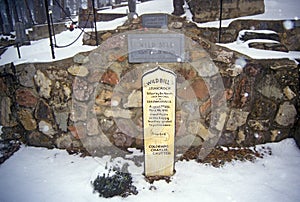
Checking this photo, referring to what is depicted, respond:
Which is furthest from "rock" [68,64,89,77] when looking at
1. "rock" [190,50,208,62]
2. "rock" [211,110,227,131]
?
"rock" [211,110,227,131]

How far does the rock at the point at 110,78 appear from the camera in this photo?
3.68 m

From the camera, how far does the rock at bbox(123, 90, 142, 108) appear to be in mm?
3734

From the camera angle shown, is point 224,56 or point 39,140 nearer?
point 224,56

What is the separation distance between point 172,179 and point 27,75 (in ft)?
8.75

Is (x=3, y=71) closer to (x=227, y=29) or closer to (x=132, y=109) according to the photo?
(x=132, y=109)

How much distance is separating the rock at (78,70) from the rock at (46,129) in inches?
37.5

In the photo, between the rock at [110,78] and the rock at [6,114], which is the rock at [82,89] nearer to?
the rock at [110,78]

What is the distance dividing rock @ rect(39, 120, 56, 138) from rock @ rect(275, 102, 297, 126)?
3544 millimetres

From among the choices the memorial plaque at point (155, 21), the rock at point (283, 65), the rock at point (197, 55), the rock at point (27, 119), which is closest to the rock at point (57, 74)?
the rock at point (27, 119)

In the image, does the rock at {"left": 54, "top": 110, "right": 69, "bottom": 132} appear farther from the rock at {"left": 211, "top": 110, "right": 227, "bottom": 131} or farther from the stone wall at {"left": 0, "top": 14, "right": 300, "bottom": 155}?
the rock at {"left": 211, "top": 110, "right": 227, "bottom": 131}

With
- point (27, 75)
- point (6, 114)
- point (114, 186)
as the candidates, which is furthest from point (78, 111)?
point (114, 186)

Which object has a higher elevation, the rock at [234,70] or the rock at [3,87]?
the rock at [234,70]

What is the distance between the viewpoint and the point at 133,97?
3.75 m

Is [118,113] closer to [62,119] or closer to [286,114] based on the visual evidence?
[62,119]
